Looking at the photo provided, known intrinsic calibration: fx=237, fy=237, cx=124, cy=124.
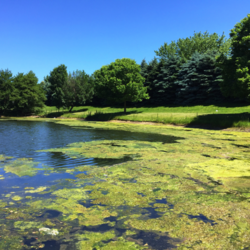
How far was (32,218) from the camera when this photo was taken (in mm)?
4691

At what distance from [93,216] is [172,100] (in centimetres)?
4749

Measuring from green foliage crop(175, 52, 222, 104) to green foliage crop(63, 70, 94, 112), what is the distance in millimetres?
21138

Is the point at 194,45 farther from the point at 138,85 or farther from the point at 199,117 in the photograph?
the point at 199,117

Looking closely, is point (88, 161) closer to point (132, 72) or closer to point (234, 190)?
point (234, 190)

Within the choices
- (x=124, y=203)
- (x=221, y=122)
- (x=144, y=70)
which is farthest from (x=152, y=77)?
(x=124, y=203)

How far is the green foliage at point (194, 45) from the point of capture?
225 feet

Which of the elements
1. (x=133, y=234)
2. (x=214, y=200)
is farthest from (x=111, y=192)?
(x=214, y=200)

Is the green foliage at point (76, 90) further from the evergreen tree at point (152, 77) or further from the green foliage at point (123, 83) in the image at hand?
the evergreen tree at point (152, 77)

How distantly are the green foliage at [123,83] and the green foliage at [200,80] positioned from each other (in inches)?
332

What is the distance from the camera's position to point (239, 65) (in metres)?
23.6

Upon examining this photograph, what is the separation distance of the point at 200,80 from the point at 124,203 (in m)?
41.0

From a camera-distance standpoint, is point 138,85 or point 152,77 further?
point 152,77

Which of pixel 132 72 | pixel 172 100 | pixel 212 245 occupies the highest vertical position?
pixel 132 72

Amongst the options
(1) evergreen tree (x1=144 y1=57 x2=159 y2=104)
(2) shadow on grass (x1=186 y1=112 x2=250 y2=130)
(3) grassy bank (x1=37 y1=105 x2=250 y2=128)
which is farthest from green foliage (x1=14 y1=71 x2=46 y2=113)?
(2) shadow on grass (x1=186 y1=112 x2=250 y2=130)
